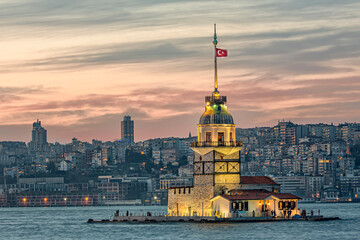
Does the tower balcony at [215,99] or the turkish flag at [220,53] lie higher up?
the turkish flag at [220,53]

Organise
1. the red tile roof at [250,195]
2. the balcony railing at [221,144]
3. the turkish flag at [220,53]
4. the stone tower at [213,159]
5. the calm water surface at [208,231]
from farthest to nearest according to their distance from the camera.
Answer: the turkish flag at [220,53], the balcony railing at [221,144], the stone tower at [213,159], the red tile roof at [250,195], the calm water surface at [208,231]

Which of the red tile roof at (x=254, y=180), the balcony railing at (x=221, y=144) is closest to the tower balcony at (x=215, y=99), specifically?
the balcony railing at (x=221, y=144)

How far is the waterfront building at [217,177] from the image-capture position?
96750mm

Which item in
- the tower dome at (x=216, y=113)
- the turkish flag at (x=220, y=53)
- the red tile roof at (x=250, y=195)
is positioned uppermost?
the turkish flag at (x=220, y=53)

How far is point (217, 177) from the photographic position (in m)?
97.9

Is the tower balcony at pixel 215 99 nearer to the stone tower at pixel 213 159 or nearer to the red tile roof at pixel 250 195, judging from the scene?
the stone tower at pixel 213 159

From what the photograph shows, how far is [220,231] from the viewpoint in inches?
3465

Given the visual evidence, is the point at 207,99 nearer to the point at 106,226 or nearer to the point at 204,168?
the point at 204,168

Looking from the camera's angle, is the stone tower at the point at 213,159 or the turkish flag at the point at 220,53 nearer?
the stone tower at the point at 213,159

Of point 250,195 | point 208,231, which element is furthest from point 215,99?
point 208,231

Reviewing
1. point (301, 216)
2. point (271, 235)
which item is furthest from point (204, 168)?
point (271, 235)

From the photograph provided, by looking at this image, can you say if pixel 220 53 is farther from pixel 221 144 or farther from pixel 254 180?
pixel 254 180

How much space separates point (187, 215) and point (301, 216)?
9.45 m

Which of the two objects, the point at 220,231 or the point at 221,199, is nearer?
the point at 220,231
